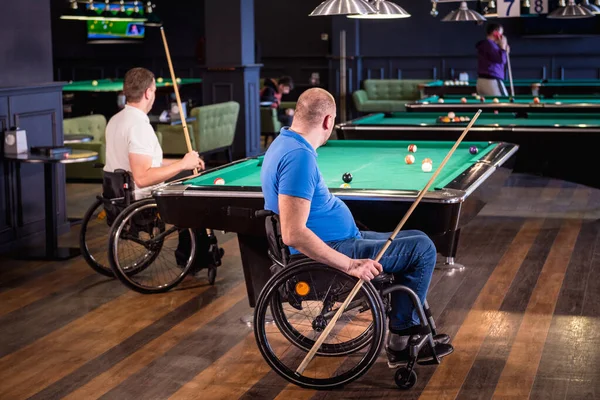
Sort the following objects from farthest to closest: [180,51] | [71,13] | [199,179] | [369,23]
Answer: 1. [180,51]
2. [369,23]
3. [71,13]
4. [199,179]

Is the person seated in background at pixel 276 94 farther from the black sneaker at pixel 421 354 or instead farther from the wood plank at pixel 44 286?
the black sneaker at pixel 421 354

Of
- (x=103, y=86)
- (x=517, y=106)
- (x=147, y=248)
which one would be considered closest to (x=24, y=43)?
(x=147, y=248)

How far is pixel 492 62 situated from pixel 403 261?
7.38 meters

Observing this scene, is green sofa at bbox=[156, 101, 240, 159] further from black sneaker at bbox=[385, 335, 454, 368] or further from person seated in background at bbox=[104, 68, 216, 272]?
black sneaker at bbox=[385, 335, 454, 368]

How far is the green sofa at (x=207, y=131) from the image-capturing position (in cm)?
962

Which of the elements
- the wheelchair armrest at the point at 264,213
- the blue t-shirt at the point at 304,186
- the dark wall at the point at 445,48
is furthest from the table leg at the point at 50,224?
the dark wall at the point at 445,48

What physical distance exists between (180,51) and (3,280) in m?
11.6

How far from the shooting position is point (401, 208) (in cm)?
390

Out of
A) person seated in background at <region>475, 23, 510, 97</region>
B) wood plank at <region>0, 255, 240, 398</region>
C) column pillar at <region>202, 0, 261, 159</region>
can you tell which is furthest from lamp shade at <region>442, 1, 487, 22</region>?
wood plank at <region>0, 255, 240, 398</region>

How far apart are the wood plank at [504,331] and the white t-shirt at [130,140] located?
207 cm

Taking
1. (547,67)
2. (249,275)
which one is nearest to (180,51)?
(547,67)

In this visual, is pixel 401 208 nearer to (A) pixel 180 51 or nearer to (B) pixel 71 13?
(B) pixel 71 13

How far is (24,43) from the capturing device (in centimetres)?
641

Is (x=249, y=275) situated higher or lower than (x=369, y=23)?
lower
